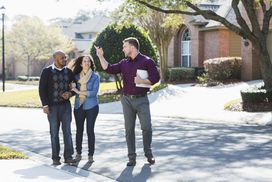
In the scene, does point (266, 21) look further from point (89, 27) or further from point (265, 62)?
point (89, 27)

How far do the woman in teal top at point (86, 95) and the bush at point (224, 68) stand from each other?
68.6ft

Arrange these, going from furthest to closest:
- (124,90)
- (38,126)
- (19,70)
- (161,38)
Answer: (19,70) → (161,38) → (38,126) → (124,90)

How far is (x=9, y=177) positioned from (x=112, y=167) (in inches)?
67.8

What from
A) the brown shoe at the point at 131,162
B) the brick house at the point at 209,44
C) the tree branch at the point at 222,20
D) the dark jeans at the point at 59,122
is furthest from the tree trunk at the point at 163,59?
the brown shoe at the point at 131,162

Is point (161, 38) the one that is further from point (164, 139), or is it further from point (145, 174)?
point (145, 174)

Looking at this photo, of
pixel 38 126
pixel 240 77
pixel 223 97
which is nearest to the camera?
pixel 38 126

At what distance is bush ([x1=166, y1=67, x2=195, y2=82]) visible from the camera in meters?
32.4

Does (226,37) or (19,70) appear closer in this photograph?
(226,37)

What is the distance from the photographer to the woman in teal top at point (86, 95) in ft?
28.6

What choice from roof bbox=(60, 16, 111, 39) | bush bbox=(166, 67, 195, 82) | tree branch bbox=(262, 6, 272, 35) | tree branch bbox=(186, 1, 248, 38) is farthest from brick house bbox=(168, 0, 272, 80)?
roof bbox=(60, 16, 111, 39)

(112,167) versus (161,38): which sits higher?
(161,38)

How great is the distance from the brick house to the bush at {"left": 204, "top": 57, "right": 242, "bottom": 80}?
1.16ft

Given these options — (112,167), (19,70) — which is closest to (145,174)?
(112,167)

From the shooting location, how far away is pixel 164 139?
38.9 ft
